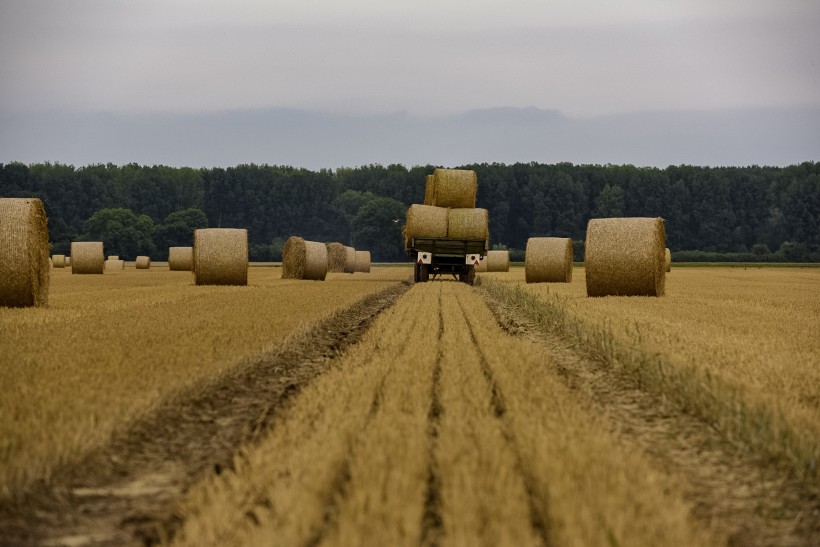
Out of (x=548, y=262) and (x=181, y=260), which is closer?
(x=548, y=262)

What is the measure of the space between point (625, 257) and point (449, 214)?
414 inches

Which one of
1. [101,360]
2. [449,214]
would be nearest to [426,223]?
[449,214]

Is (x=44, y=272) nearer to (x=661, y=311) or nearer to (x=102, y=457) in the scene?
(x=661, y=311)

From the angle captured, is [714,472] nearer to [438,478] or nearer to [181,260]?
[438,478]

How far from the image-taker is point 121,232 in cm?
10688

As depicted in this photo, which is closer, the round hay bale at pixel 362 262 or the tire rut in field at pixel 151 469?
the tire rut in field at pixel 151 469

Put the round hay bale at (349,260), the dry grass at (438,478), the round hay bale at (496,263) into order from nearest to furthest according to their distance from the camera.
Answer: the dry grass at (438,478) → the round hay bale at (496,263) → the round hay bale at (349,260)

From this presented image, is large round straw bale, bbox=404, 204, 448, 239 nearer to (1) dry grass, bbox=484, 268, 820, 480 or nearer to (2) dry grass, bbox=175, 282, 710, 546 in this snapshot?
(1) dry grass, bbox=484, 268, 820, 480

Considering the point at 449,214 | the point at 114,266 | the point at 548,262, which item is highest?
the point at 449,214

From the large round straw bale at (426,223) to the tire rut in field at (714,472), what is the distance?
19.7 metres

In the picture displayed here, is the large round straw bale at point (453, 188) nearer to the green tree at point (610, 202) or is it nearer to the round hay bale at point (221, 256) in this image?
the round hay bale at point (221, 256)

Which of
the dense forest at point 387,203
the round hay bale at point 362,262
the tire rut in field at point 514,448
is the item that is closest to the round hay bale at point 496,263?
the round hay bale at point 362,262

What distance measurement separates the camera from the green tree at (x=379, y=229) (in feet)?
367

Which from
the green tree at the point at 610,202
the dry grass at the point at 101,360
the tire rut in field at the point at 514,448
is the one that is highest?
the green tree at the point at 610,202
